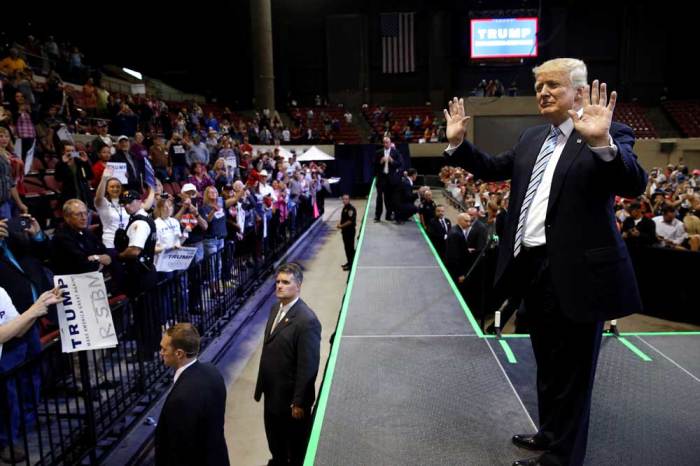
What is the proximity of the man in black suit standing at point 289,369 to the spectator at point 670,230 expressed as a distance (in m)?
6.66

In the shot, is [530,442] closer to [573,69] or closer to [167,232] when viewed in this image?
[573,69]

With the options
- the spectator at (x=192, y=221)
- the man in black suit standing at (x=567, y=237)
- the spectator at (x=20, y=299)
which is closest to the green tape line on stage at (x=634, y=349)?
the man in black suit standing at (x=567, y=237)

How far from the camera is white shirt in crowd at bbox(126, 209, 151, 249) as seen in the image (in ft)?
16.1

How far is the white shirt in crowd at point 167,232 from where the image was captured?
5590 mm

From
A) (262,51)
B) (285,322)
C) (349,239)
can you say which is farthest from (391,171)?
(262,51)

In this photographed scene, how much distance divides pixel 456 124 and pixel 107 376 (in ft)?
13.9

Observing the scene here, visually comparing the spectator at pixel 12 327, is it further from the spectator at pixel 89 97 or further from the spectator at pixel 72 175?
the spectator at pixel 89 97

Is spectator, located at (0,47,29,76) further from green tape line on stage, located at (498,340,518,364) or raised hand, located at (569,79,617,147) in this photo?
raised hand, located at (569,79,617,147)

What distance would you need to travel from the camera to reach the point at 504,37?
79.7 ft

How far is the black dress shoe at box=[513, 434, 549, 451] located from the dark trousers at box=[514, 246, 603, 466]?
144 millimetres

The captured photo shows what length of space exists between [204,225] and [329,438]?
15.7 ft

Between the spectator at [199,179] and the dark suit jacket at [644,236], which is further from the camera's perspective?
the spectator at [199,179]

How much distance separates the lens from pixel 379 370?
312 cm

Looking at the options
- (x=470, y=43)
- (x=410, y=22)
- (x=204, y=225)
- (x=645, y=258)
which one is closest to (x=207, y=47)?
(x=410, y=22)
